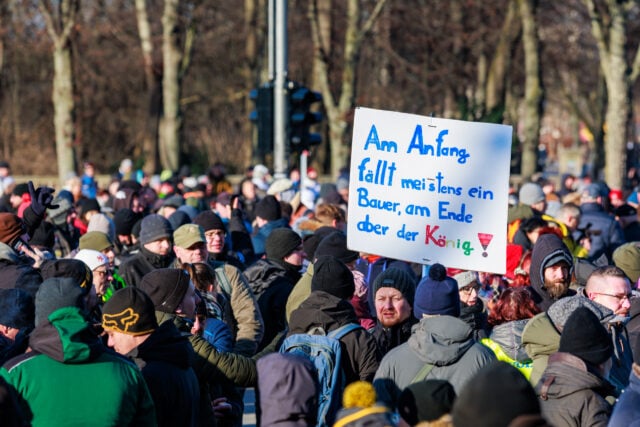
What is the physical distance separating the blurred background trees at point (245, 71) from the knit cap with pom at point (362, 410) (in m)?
21.9

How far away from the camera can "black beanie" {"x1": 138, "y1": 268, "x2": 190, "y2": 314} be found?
6062mm

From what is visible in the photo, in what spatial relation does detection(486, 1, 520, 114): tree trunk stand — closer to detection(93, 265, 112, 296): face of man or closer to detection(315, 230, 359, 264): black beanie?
detection(315, 230, 359, 264): black beanie

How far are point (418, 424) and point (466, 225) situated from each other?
118 inches

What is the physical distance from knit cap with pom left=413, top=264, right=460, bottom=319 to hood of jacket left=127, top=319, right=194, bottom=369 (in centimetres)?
146

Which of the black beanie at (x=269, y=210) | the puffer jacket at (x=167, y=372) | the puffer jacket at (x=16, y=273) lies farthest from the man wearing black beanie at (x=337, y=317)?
the black beanie at (x=269, y=210)

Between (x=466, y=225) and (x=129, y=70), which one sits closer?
(x=466, y=225)

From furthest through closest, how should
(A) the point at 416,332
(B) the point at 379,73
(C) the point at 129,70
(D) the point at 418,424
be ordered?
(B) the point at 379,73 → (C) the point at 129,70 → (A) the point at 416,332 → (D) the point at 418,424

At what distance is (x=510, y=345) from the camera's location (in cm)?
634

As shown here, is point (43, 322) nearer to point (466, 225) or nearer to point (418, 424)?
point (418, 424)

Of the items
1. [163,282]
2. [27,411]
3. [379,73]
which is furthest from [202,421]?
[379,73]

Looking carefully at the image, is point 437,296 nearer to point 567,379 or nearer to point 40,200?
point 567,379

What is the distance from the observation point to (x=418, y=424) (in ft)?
15.6

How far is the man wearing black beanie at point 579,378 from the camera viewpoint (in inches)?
209

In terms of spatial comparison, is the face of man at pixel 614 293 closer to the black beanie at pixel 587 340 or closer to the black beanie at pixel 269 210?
the black beanie at pixel 587 340
